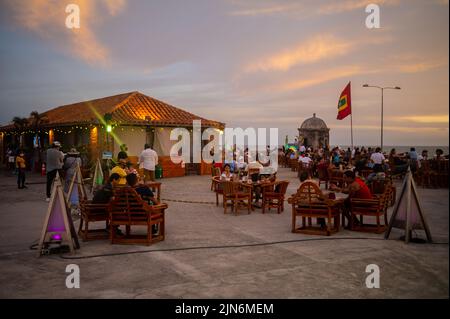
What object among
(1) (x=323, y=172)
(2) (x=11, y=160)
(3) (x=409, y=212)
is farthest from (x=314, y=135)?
(3) (x=409, y=212)

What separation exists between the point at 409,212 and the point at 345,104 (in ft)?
48.5

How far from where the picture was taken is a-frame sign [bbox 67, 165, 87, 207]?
8.48m

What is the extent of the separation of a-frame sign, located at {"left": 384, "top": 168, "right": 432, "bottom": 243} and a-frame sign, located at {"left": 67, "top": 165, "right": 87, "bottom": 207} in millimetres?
6055

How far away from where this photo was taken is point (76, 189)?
358 inches

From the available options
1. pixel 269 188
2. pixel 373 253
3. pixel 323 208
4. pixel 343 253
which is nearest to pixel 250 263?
pixel 343 253

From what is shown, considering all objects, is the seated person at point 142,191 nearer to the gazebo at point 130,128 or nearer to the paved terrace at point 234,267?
the paved terrace at point 234,267

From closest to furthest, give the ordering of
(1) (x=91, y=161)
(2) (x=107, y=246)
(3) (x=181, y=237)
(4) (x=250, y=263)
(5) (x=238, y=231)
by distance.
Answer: (4) (x=250, y=263) < (2) (x=107, y=246) < (3) (x=181, y=237) < (5) (x=238, y=231) < (1) (x=91, y=161)

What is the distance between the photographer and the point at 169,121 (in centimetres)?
2127

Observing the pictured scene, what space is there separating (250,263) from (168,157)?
619 inches

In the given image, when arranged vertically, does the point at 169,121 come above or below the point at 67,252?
above

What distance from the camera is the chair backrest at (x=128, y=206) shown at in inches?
257

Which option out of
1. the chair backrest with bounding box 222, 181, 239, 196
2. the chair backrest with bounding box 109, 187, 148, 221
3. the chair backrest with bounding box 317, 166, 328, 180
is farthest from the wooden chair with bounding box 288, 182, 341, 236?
the chair backrest with bounding box 317, 166, 328, 180

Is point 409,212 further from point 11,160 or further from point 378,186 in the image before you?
point 11,160
